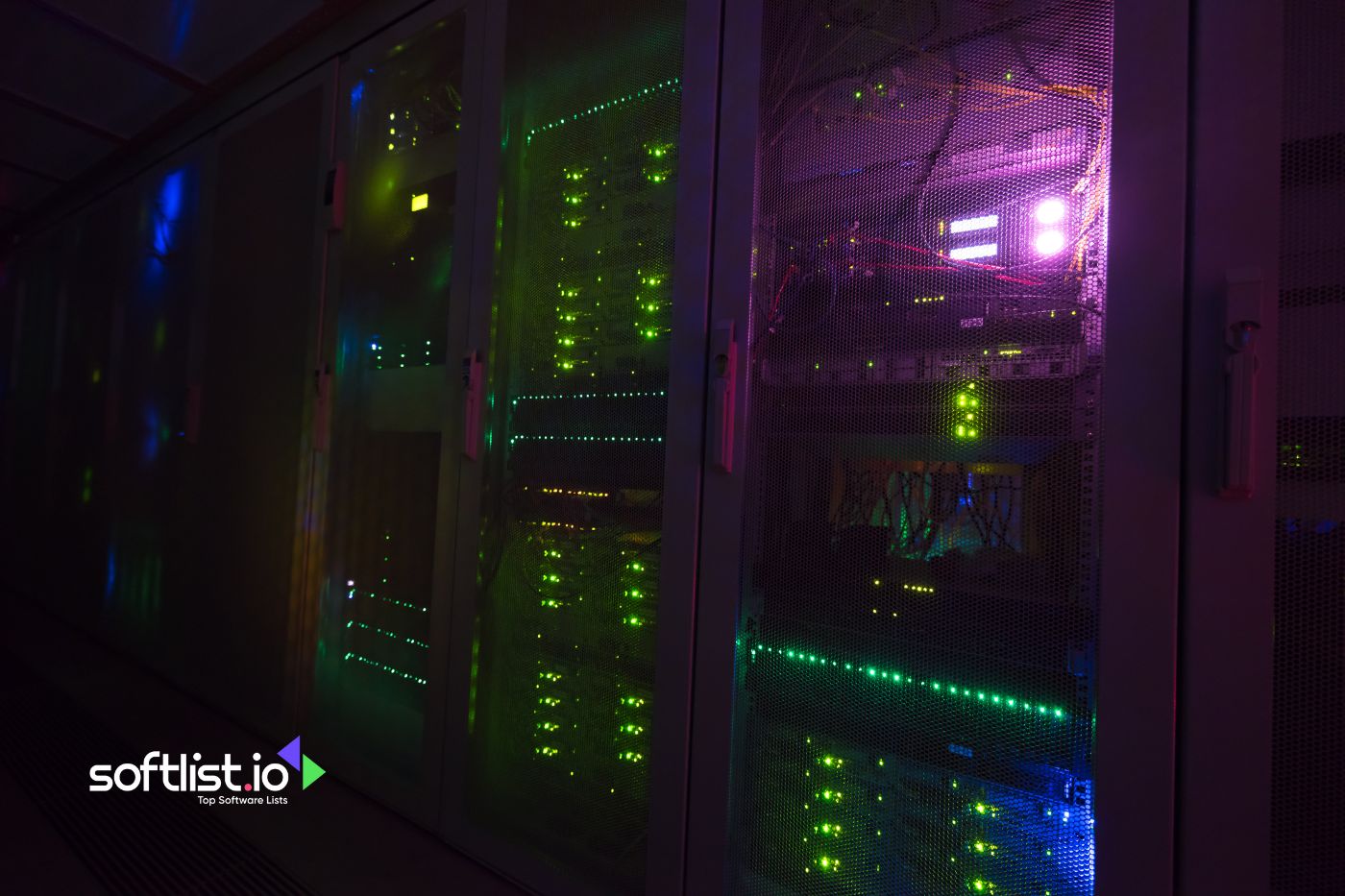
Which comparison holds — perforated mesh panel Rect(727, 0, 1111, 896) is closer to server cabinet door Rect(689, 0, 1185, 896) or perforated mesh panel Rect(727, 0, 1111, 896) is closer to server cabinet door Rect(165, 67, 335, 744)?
server cabinet door Rect(689, 0, 1185, 896)

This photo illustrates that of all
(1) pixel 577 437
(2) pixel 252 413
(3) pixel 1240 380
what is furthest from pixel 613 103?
(2) pixel 252 413

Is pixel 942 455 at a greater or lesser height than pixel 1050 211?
lesser

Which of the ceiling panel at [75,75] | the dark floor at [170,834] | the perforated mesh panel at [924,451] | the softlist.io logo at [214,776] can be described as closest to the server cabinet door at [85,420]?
the ceiling panel at [75,75]

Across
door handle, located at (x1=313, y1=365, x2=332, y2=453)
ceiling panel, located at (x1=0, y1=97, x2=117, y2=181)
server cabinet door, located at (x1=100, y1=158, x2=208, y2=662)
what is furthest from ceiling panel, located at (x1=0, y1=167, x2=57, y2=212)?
door handle, located at (x1=313, y1=365, x2=332, y2=453)

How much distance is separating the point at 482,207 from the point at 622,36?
515 millimetres

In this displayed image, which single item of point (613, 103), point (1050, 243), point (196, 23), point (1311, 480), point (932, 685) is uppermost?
point (196, 23)

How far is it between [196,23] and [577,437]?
7.03 ft

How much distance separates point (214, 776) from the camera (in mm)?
1873

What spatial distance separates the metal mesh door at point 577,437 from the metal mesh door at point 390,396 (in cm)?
27

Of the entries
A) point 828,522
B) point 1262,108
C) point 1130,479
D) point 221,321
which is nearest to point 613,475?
point 828,522

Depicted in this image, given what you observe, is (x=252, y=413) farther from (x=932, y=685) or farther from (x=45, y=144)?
(x=932, y=685)

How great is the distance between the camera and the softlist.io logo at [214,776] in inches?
69.9

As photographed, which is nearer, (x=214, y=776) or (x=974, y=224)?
(x=974, y=224)

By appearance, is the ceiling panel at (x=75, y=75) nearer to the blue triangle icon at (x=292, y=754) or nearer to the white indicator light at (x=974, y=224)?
the blue triangle icon at (x=292, y=754)
